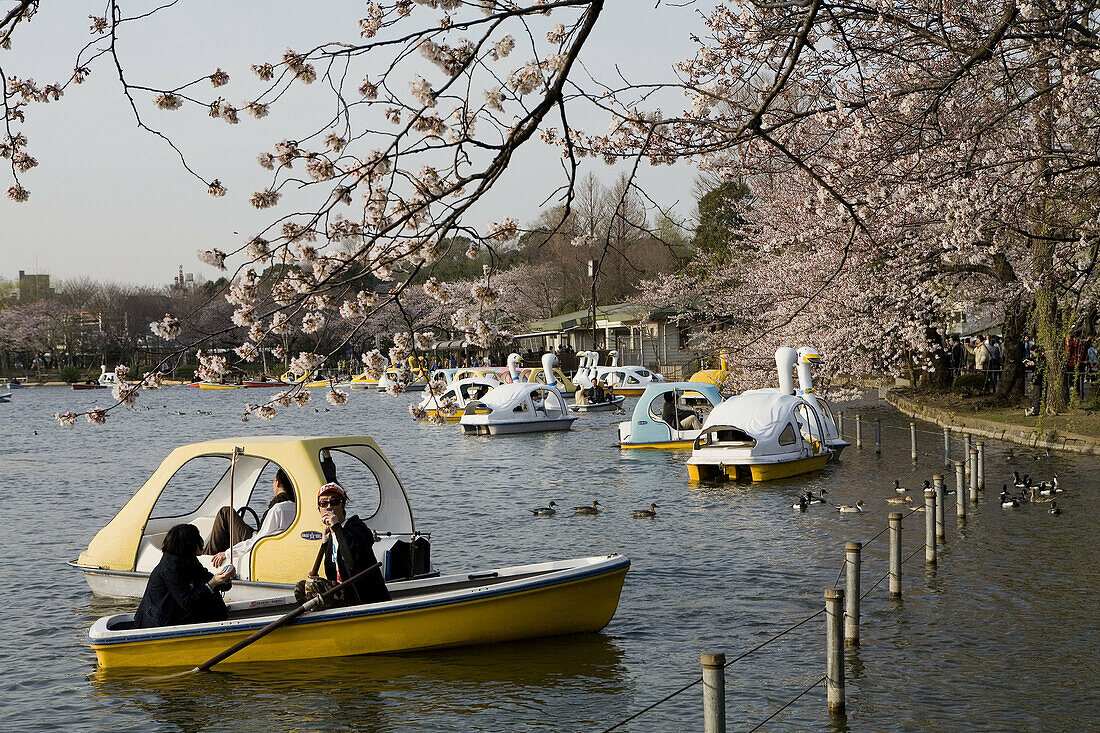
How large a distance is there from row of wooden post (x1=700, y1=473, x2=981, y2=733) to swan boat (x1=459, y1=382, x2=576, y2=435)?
23271 millimetres

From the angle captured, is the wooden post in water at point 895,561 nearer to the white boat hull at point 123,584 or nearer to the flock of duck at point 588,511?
the white boat hull at point 123,584

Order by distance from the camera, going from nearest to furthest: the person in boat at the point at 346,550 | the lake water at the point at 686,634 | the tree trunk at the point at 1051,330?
the lake water at the point at 686,634, the person in boat at the point at 346,550, the tree trunk at the point at 1051,330

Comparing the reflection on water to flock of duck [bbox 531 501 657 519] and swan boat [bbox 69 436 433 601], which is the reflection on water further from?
flock of duck [bbox 531 501 657 519]

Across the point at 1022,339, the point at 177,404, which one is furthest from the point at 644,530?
the point at 177,404

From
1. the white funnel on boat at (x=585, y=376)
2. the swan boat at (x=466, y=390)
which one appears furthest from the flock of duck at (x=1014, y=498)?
the white funnel on boat at (x=585, y=376)

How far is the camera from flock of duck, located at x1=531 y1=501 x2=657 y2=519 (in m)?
19.5

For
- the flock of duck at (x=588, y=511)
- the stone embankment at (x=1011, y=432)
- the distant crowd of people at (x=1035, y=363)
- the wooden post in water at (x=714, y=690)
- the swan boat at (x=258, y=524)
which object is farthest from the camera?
the distant crowd of people at (x=1035, y=363)

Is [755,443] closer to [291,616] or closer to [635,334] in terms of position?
[291,616]

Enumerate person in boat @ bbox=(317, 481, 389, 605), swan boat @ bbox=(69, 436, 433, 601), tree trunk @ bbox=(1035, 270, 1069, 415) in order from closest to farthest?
person in boat @ bbox=(317, 481, 389, 605) → swan boat @ bbox=(69, 436, 433, 601) → tree trunk @ bbox=(1035, 270, 1069, 415)

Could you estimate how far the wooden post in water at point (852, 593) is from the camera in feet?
30.6

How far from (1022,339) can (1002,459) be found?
8.78 m

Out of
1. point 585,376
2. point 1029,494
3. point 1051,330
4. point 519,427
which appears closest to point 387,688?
point 1029,494

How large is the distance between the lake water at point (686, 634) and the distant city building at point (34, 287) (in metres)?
113

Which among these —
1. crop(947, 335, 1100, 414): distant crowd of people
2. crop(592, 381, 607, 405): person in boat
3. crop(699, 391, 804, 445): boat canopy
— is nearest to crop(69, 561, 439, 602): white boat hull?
crop(699, 391, 804, 445): boat canopy
